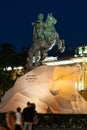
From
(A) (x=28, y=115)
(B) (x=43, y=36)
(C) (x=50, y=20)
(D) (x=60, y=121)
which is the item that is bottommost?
(D) (x=60, y=121)

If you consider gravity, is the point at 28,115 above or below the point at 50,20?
below

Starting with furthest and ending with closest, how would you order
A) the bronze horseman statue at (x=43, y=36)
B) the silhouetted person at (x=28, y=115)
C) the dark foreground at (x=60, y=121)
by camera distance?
the bronze horseman statue at (x=43, y=36) < the dark foreground at (x=60, y=121) < the silhouetted person at (x=28, y=115)

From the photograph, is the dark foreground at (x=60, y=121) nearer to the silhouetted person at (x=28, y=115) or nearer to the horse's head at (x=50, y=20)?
the silhouetted person at (x=28, y=115)

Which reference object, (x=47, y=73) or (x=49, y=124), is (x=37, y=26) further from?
(x=49, y=124)

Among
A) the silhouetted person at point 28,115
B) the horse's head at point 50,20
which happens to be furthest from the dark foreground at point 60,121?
the horse's head at point 50,20

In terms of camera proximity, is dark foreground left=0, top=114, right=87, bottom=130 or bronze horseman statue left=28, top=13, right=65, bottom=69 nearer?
dark foreground left=0, top=114, right=87, bottom=130

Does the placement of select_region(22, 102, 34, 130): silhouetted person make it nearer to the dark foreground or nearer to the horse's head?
the dark foreground

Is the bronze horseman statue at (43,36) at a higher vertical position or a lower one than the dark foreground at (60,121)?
higher

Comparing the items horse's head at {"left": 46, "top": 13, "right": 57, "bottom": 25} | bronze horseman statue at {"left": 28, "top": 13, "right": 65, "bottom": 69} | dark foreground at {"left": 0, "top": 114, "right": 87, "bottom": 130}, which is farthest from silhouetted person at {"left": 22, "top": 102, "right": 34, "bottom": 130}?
horse's head at {"left": 46, "top": 13, "right": 57, "bottom": 25}

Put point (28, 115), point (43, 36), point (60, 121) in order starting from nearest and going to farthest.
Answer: point (28, 115) → point (60, 121) → point (43, 36)

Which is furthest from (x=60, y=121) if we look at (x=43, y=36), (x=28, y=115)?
(x=43, y=36)

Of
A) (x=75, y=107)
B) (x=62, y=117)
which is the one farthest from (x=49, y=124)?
(x=75, y=107)

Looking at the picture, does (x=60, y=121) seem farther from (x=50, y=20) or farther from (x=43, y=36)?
(x=50, y=20)

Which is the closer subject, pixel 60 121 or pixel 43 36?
pixel 60 121
